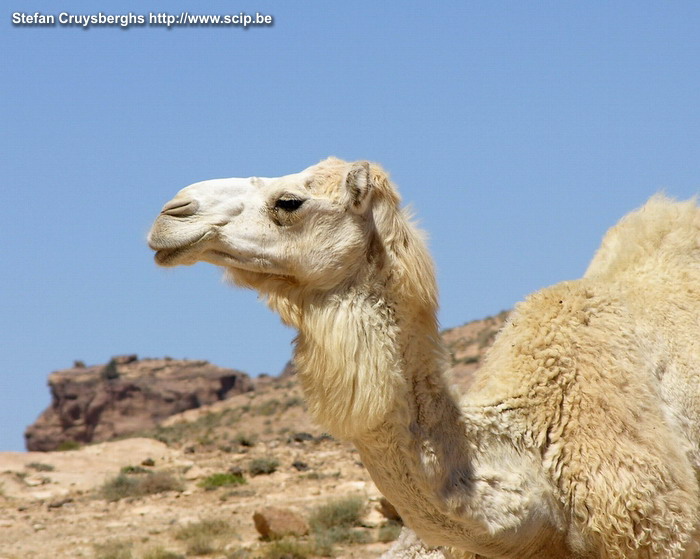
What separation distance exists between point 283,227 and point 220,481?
12.9m

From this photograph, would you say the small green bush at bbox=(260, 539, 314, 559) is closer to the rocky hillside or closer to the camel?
the rocky hillside

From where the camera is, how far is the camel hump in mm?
5078

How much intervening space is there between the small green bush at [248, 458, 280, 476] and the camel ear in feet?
44.6

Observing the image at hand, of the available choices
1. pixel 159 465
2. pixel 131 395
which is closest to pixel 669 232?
pixel 159 465

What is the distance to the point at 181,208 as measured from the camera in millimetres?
3896

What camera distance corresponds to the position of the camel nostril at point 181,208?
3896 millimetres

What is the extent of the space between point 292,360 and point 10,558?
8.25 meters

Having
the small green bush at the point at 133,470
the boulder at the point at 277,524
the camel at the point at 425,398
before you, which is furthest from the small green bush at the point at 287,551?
the small green bush at the point at 133,470

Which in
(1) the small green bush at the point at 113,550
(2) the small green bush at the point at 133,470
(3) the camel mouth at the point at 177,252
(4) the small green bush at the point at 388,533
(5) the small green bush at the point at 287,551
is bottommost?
(2) the small green bush at the point at 133,470

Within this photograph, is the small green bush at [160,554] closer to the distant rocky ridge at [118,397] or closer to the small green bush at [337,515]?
the small green bush at [337,515]

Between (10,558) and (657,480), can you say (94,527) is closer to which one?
(10,558)

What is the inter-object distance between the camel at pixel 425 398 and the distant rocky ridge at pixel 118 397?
53.7 metres

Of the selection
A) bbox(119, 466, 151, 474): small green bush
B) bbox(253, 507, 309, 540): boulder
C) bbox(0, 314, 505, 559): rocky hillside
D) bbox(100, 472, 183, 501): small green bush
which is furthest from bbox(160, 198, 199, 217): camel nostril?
bbox(119, 466, 151, 474): small green bush

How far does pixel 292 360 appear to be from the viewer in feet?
13.5
